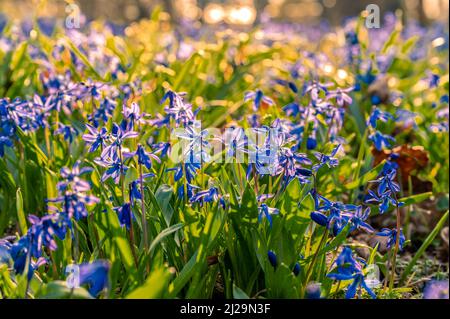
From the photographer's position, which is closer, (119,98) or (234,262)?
(234,262)

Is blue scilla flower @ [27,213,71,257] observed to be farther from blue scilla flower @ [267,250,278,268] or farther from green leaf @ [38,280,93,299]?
blue scilla flower @ [267,250,278,268]

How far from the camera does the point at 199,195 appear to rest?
6.26ft

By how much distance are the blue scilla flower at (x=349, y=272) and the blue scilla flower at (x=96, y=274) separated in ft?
1.90

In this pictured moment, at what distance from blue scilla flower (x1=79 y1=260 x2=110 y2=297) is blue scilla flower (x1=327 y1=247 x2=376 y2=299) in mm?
579

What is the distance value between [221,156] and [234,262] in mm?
571

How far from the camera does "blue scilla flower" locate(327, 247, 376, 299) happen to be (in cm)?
168

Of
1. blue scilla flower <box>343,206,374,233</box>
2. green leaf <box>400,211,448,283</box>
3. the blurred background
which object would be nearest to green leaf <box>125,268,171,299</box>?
blue scilla flower <box>343,206,374,233</box>

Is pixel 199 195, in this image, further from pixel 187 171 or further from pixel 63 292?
pixel 63 292

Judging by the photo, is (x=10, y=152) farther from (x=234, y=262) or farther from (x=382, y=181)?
(x=382, y=181)

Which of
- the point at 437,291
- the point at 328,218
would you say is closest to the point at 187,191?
the point at 328,218

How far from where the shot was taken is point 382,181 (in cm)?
193

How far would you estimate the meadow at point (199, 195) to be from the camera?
5.81ft
